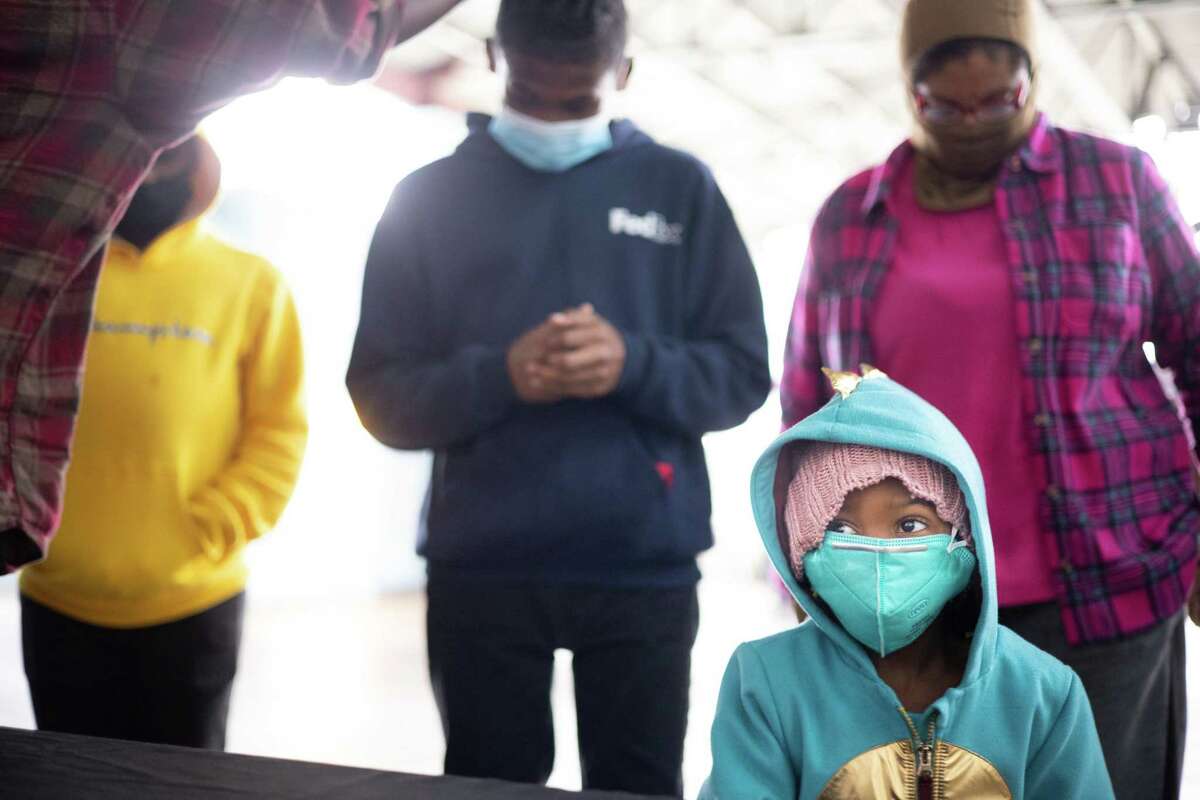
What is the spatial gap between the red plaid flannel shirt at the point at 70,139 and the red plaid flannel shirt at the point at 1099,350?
90 cm

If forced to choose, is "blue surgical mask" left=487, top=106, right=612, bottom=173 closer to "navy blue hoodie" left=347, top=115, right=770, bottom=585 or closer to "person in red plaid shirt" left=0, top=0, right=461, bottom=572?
"navy blue hoodie" left=347, top=115, right=770, bottom=585

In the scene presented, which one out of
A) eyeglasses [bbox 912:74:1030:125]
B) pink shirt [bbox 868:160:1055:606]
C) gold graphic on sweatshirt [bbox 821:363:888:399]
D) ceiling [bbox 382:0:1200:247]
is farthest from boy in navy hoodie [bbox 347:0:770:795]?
ceiling [bbox 382:0:1200:247]

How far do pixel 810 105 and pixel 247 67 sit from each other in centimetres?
933

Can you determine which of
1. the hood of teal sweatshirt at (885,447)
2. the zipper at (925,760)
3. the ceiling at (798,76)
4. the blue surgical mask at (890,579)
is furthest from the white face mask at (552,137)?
the ceiling at (798,76)

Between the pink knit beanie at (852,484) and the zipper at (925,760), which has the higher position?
the pink knit beanie at (852,484)

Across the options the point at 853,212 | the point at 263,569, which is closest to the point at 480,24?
the point at 263,569

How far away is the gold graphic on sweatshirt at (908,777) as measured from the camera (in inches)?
43.1

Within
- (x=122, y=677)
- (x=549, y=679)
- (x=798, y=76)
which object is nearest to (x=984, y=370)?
(x=549, y=679)

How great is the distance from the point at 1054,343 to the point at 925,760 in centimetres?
71

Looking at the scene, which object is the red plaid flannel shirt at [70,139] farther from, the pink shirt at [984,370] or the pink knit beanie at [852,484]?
the pink shirt at [984,370]

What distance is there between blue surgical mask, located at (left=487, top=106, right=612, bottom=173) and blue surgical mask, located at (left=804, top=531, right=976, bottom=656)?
0.81 meters

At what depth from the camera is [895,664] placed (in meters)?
1.17

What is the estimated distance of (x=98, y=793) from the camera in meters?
1.13

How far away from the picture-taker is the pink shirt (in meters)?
1.62
